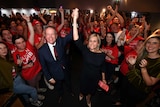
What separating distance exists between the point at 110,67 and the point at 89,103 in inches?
37.0

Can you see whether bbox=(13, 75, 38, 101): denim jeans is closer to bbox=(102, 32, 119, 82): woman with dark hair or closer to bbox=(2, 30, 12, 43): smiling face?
bbox=(2, 30, 12, 43): smiling face

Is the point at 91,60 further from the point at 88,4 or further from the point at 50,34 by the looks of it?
the point at 88,4

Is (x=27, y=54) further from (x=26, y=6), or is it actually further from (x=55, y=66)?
(x=26, y=6)

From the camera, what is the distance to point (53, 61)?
2.70 metres

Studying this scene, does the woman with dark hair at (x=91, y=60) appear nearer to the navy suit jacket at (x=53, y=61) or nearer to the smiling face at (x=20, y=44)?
the navy suit jacket at (x=53, y=61)

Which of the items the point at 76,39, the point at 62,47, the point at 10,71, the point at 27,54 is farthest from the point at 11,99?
the point at 76,39

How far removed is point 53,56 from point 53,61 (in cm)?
9

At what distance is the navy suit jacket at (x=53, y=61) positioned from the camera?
2.62 m

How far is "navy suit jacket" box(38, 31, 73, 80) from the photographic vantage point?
2619 mm

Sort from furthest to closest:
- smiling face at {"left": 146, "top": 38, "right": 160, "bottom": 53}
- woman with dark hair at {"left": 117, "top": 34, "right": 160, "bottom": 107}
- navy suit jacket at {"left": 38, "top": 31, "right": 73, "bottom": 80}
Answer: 1. navy suit jacket at {"left": 38, "top": 31, "right": 73, "bottom": 80}
2. smiling face at {"left": 146, "top": 38, "right": 160, "bottom": 53}
3. woman with dark hair at {"left": 117, "top": 34, "right": 160, "bottom": 107}

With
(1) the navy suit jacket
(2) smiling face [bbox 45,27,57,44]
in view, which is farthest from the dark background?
(2) smiling face [bbox 45,27,57,44]

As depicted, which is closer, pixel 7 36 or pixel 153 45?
pixel 153 45

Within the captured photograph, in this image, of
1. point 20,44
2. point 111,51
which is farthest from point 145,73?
point 20,44

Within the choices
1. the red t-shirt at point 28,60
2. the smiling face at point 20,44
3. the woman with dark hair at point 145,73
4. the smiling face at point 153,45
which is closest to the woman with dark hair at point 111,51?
the woman with dark hair at point 145,73
